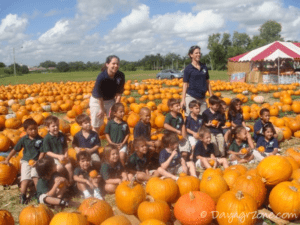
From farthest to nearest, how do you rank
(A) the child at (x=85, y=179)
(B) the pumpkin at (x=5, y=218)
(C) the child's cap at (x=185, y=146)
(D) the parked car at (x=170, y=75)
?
(D) the parked car at (x=170, y=75) < (C) the child's cap at (x=185, y=146) < (A) the child at (x=85, y=179) < (B) the pumpkin at (x=5, y=218)

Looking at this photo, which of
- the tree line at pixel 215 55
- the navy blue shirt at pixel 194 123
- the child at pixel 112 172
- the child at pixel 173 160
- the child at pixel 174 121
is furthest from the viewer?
the tree line at pixel 215 55

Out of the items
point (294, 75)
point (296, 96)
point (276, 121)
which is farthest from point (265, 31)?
point (276, 121)

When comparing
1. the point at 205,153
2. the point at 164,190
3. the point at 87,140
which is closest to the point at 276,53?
the point at 205,153

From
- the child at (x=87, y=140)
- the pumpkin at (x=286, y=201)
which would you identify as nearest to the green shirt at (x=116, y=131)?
the child at (x=87, y=140)

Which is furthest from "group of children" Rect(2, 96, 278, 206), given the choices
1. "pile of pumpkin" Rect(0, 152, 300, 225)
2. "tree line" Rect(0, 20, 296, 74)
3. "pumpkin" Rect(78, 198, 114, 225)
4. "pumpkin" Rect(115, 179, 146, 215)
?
"tree line" Rect(0, 20, 296, 74)

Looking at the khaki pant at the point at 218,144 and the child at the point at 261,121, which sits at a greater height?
the child at the point at 261,121

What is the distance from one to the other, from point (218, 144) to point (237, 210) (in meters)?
2.81

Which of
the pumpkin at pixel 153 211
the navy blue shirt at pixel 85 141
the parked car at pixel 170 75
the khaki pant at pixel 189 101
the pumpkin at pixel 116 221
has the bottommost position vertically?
the pumpkin at pixel 153 211

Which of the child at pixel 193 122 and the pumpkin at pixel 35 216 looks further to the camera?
the child at pixel 193 122

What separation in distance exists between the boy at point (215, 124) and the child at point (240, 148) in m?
0.23

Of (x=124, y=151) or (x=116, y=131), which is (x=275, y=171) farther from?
(x=116, y=131)

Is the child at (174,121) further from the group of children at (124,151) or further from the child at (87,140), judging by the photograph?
the child at (87,140)

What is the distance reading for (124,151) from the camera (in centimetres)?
530

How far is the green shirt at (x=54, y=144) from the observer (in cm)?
481
